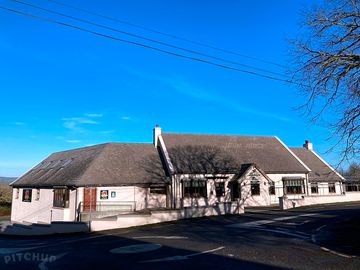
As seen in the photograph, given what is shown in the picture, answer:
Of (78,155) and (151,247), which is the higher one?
(78,155)

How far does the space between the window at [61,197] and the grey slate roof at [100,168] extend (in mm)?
610

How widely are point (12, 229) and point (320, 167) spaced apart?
35373 mm

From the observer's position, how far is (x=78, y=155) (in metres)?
38.1

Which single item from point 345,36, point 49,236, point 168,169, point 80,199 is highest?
point 345,36

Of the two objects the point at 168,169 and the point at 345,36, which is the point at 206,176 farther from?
the point at 345,36

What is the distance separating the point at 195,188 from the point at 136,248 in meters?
21.5

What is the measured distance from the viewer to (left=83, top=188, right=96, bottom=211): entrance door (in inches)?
1110

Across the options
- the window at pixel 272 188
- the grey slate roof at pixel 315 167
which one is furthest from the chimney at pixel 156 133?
the grey slate roof at pixel 315 167

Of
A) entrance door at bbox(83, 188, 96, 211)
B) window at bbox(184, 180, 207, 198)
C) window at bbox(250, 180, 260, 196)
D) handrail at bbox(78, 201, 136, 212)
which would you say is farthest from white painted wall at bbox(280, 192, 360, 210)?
entrance door at bbox(83, 188, 96, 211)

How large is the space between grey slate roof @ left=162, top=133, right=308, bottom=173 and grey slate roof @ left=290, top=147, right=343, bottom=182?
274 cm

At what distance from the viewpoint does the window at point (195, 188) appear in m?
33.7

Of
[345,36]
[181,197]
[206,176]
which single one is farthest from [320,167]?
[345,36]

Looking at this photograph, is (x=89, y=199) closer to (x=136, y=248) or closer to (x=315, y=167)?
(x=136, y=248)

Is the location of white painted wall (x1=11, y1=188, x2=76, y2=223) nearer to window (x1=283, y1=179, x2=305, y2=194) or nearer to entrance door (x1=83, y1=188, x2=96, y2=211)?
entrance door (x1=83, y1=188, x2=96, y2=211)
